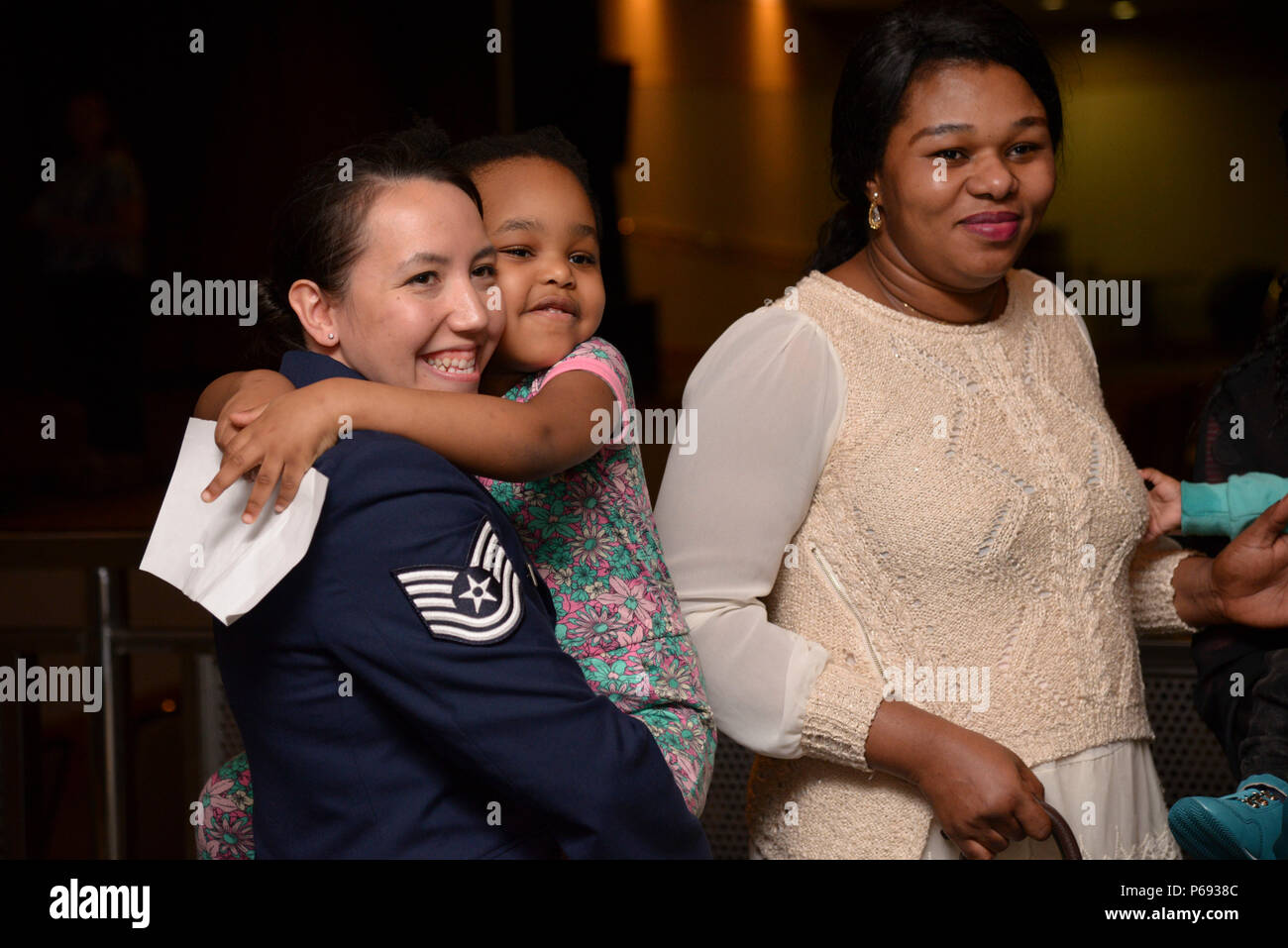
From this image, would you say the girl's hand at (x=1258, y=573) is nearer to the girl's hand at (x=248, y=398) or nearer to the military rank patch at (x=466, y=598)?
the military rank patch at (x=466, y=598)

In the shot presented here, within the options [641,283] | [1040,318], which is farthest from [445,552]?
[641,283]

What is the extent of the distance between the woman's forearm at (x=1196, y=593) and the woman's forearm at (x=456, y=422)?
0.93 meters

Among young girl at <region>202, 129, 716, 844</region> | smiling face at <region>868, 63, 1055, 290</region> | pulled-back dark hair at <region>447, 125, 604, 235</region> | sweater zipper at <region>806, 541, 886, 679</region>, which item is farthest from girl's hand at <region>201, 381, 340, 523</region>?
smiling face at <region>868, 63, 1055, 290</region>

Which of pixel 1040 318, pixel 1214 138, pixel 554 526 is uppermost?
pixel 1214 138

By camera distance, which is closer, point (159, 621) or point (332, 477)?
point (332, 477)

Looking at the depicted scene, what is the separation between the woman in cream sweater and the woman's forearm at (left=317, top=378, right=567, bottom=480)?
33 centimetres

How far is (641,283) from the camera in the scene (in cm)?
455

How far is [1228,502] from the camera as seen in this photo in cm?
154

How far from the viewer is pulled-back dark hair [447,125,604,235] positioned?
136 cm

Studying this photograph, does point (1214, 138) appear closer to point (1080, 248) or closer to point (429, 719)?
point (1080, 248)

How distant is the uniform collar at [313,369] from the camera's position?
108 centimetres

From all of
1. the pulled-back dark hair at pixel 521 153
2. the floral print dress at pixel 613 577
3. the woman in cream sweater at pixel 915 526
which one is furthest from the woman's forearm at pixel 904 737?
the pulled-back dark hair at pixel 521 153

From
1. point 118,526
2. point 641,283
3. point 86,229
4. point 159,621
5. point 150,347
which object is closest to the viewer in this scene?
point 159,621

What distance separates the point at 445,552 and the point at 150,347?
321 centimetres
